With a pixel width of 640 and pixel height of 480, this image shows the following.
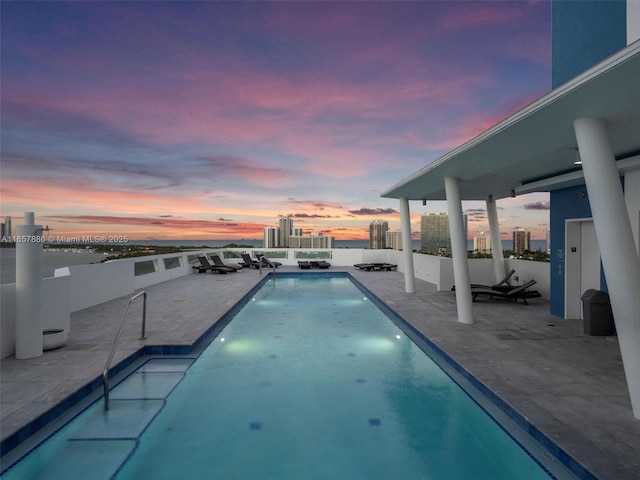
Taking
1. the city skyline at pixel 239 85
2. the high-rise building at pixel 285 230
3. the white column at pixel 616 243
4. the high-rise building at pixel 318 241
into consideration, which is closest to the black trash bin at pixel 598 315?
the white column at pixel 616 243

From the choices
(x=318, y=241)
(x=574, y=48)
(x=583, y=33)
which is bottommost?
(x=318, y=241)

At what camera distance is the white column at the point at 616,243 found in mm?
3316

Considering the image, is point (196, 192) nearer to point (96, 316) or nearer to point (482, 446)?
point (96, 316)

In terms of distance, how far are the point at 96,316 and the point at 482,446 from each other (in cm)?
732

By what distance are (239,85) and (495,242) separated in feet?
35.8

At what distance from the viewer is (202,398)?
4.48 metres

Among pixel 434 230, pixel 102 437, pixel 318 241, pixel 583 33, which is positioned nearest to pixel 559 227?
pixel 583 33

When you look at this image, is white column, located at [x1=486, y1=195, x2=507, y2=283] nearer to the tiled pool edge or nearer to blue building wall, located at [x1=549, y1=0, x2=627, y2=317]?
blue building wall, located at [x1=549, y1=0, x2=627, y2=317]

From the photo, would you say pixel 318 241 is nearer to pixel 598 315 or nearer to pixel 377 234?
pixel 377 234

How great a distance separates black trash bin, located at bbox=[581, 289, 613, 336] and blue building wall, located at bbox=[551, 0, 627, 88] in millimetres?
3992

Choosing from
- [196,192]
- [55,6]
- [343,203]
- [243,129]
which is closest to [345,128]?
[243,129]

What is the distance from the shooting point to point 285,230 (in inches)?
1511

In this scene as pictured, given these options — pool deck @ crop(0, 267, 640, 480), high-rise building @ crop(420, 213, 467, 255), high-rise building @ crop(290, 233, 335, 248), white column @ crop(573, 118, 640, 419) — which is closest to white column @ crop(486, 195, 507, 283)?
pool deck @ crop(0, 267, 640, 480)

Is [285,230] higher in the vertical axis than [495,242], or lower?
higher
